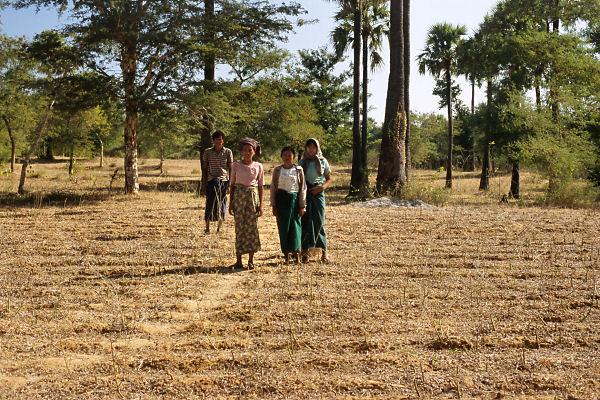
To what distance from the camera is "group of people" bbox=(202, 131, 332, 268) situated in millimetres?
6867

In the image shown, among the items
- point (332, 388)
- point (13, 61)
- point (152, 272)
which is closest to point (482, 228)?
Result: point (152, 272)

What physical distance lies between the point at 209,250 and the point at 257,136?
19.3 meters

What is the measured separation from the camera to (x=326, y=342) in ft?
13.9

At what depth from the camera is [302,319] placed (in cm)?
480

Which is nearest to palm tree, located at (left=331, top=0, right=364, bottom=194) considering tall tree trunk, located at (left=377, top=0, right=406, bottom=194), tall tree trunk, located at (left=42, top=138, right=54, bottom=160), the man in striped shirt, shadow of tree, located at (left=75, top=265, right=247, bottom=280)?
tall tree trunk, located at (left=377, top=0, right=406, bottom=194)

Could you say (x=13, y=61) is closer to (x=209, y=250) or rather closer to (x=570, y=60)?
(x=209, y=250)

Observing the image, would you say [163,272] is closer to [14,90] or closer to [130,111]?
[130,111]

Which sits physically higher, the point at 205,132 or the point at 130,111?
the point at 130,111

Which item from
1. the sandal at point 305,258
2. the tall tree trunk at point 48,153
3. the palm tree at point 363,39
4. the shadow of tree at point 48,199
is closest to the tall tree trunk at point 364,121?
the palm tree at point 363,39

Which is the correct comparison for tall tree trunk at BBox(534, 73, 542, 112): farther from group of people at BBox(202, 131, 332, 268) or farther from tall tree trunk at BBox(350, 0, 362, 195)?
group of people at BBox(202, 131, 332, 268)

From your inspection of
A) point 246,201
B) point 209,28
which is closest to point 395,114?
point 209,28

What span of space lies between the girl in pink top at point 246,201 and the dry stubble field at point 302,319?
0.34 m

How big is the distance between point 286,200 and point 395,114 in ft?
30.6

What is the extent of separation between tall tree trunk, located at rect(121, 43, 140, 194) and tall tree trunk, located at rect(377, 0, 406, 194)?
666cm
